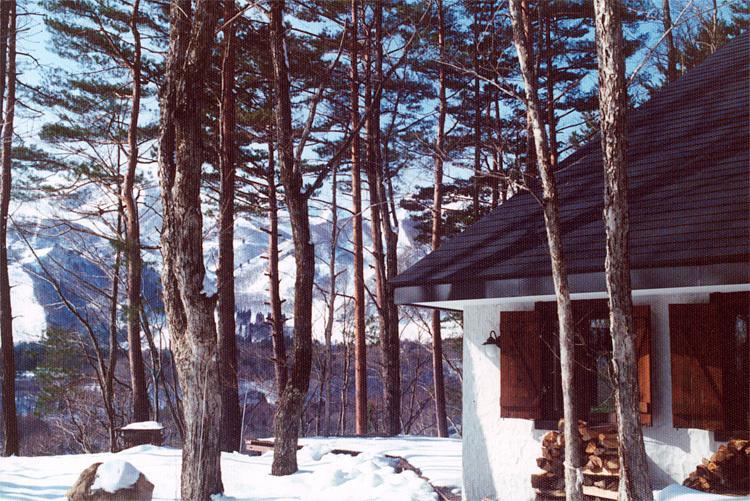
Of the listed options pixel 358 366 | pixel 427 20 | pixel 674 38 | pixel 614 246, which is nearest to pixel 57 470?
pixel 358 366

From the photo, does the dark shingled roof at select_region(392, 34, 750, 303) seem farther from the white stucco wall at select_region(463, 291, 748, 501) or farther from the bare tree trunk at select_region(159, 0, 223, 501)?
the bare tree trunk at select_region(159, 0, 223, 501)

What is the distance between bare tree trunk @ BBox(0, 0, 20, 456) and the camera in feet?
48.7

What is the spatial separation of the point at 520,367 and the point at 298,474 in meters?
3.47

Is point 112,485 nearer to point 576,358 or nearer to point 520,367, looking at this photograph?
point 520,367

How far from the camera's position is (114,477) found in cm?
755

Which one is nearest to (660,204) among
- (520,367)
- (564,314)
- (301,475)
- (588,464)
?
(564,314)

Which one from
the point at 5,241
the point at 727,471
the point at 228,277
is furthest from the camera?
the point at 5,241

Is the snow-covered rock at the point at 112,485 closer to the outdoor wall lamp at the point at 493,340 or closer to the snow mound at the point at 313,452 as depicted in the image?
the snow mound at the point at 313,452

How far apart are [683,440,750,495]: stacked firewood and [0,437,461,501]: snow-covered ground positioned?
112 inches

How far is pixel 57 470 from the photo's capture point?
10703mm

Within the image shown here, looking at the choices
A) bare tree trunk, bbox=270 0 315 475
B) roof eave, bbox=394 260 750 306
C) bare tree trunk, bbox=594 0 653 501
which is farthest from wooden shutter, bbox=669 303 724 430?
bare tree trunk, bbox=270 0 315 475

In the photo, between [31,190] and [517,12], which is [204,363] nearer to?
[517,12]

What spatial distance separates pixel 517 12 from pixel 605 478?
487 cm

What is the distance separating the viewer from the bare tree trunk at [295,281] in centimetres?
933
